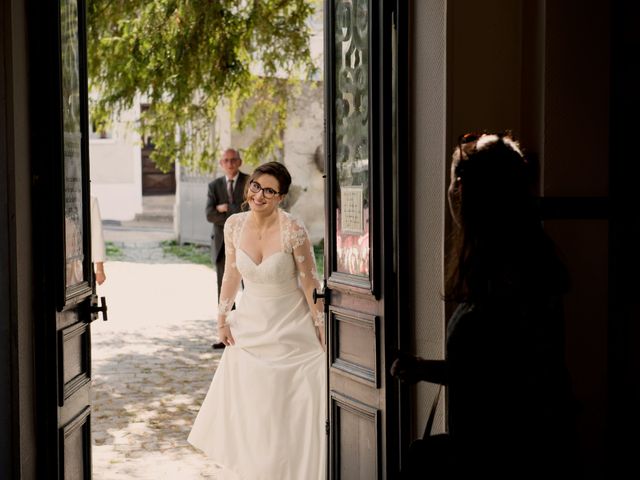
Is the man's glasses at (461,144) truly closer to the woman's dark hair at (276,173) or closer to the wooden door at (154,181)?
the woman's dark hair at (276,173)

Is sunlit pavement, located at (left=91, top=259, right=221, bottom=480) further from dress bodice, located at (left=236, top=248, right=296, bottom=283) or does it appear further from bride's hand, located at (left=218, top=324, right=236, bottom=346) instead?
dress bodice, located at (left=236, top=248, right=296, bottom=283)

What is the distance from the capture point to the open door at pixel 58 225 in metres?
4.72

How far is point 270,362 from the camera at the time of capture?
20.7 feet

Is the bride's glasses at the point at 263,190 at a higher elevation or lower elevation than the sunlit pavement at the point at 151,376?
higher

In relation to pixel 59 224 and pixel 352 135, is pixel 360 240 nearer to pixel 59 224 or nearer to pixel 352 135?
pixel 352 135

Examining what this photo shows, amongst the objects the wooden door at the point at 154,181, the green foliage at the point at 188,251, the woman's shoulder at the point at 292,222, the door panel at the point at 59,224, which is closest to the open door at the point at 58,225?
the door panel at the point at 59,224

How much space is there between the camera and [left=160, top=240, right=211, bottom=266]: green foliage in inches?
870

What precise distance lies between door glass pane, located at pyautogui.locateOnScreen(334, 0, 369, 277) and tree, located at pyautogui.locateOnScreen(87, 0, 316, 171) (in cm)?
607

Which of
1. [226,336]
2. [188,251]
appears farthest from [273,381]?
[188,251]

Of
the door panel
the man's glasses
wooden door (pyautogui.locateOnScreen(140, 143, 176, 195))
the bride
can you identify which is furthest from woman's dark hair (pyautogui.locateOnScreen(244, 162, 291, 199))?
wooden door (pyautogui.locateOnScreen(140, 143, 176, 195))

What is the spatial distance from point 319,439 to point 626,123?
269 cm

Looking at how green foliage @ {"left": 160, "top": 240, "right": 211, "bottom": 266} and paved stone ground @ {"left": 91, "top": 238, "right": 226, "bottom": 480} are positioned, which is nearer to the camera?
paved stone ground @ {"left": 91, "top": 238, "right": 226, "bottom": 480}

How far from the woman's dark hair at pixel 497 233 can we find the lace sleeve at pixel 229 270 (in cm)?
358

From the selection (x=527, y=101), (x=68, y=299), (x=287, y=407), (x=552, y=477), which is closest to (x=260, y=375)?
(x=287, y=407)
